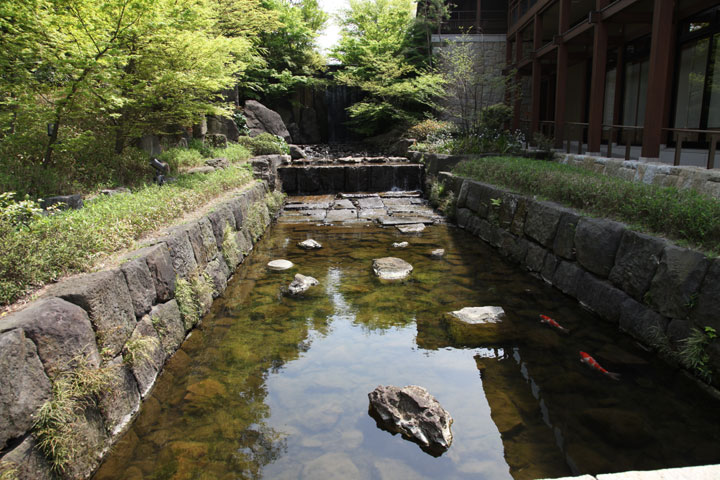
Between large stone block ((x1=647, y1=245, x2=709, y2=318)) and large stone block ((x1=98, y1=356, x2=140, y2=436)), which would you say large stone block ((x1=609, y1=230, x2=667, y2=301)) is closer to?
large stone block ((x1=647, y1=245, x2=709, y2=318))

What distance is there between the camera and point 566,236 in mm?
6184

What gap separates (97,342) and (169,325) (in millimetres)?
1265

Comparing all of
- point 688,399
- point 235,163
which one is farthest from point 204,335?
point 235,163

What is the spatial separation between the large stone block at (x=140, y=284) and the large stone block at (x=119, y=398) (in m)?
0.53

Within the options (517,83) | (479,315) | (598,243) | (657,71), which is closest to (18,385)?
(479,315)

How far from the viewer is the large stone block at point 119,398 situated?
316 centimetres

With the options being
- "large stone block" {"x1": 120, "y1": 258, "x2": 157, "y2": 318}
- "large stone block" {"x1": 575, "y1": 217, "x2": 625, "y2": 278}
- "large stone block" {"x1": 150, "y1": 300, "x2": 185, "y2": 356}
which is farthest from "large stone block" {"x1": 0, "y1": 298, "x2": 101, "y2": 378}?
"large stone block" {"x1": 575, "y1": 217, "x2": 625, "y2": 278}

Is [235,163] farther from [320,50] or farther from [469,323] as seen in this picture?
[320,50]

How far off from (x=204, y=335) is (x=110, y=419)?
6.12 ft

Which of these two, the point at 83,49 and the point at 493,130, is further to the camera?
the point at 493,130

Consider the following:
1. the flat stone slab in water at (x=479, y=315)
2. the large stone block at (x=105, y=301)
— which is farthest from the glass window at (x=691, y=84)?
the large stone block at (x=105, y=301)

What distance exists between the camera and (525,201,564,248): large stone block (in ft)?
21.5

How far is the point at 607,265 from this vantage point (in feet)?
17.3

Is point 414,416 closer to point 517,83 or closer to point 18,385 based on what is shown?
point 18,385
